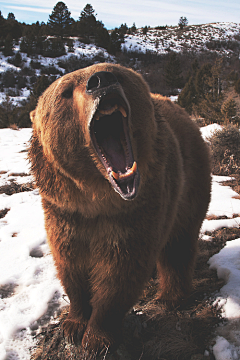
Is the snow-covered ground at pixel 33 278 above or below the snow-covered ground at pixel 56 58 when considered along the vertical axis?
Result: below

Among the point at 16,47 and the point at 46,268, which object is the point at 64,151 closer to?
the point at 46,268

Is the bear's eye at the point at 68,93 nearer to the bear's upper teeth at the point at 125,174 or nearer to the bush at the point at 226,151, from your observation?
the bear's upper teeth at the point at 125,174

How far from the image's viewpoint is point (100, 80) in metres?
1.41

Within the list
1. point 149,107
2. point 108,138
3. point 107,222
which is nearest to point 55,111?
point 108,138

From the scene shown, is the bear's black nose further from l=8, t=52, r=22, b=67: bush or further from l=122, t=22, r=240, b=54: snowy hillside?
l=122, t=22, r=240, b=54: snowy hillside

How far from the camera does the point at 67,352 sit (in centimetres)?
194

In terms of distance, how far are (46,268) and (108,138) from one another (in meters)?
2.00

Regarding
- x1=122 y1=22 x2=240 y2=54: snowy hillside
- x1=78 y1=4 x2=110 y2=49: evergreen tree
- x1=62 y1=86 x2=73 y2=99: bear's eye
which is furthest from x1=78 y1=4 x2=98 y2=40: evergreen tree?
x1=62 y1=86 x2=73 y2=99: bear's eye

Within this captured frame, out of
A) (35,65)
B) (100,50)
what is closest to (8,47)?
(35,65)

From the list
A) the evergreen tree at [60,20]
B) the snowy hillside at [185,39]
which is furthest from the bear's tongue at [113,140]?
the snowy hillside at [185,39]

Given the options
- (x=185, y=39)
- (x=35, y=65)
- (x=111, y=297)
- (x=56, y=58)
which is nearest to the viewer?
(x=111, y=297)

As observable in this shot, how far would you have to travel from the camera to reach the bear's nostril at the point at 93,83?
1437mm

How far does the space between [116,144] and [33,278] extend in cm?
196

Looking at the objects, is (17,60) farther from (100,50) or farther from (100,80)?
(100,80)
